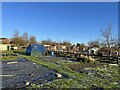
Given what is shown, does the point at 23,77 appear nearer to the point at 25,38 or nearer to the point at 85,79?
the point at 85,79

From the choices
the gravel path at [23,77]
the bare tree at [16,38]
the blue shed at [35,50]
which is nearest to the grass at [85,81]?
the gravel path at [23,77]

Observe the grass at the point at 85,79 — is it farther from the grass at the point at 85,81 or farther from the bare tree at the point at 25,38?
the bare tree at the point at 25,38

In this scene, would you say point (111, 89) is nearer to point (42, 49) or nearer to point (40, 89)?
point (40, 89)

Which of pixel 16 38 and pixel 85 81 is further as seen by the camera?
pixel 16 38

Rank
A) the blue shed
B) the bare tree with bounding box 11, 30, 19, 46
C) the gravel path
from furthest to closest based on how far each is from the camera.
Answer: the bare tree with bounding box 11, 30, 19, 46 < the blue shed < the gravel path

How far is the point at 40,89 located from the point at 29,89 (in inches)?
14.3

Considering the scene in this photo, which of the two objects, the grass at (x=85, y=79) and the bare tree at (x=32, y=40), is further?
the bare tree at (x=32, y=40)

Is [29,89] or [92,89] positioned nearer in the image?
[29,89]

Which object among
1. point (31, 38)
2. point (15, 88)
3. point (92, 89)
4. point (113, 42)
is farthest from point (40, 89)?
point (31, 38)

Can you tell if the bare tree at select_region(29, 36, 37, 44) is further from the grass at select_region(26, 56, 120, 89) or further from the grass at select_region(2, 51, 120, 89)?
the grass at select_region(26, 56, 120, 89)

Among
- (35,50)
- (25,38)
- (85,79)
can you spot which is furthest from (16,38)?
(85,79)

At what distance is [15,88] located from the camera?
21.3 feet

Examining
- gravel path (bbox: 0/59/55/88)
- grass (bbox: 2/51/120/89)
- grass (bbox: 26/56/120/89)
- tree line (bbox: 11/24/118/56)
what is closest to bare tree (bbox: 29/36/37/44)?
tree line (bbox: 11/24/118/56)

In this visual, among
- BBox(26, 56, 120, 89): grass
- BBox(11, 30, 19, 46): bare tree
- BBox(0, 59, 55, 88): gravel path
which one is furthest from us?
BBox(11, 30, 19, 46): bare tree
